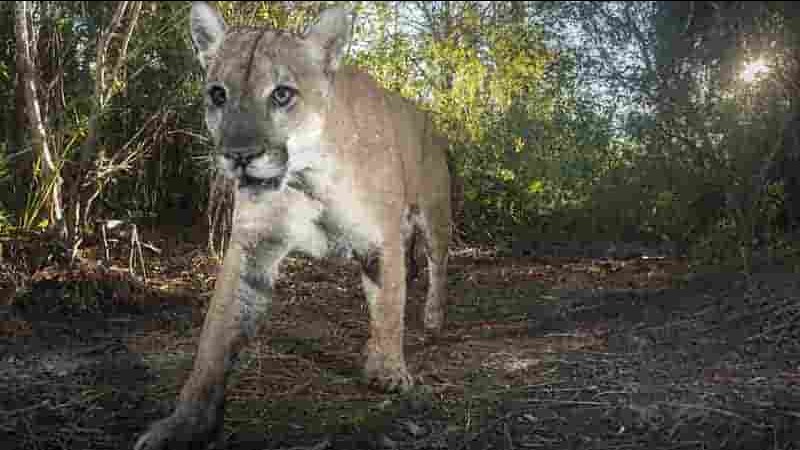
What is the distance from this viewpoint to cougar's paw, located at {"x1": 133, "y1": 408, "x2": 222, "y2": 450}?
97.0 inches

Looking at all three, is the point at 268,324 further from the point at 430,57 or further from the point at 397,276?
the point at 430,57

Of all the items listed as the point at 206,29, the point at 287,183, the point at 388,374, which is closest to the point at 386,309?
the point at 388,374

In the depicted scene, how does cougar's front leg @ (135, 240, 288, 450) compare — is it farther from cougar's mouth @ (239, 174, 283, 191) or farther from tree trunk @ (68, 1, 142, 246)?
tree trunk @ (68, 1, 142, 246)

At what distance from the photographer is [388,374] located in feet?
10.1

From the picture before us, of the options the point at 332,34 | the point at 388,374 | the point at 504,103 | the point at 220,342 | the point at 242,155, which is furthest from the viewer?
the point at 504,103

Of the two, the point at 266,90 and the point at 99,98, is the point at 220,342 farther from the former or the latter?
the point at 99,98

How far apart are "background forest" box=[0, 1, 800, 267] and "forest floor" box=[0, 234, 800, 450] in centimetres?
56

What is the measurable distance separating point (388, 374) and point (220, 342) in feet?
2.08

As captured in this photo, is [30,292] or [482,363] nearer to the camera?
[482,363]

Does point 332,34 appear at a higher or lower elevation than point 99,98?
lower

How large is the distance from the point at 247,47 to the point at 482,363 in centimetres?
160

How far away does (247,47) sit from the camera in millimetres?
2709

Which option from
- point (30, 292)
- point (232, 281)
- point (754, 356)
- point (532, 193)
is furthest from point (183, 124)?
point (754, 356)

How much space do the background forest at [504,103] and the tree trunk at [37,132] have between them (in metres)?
0.01
